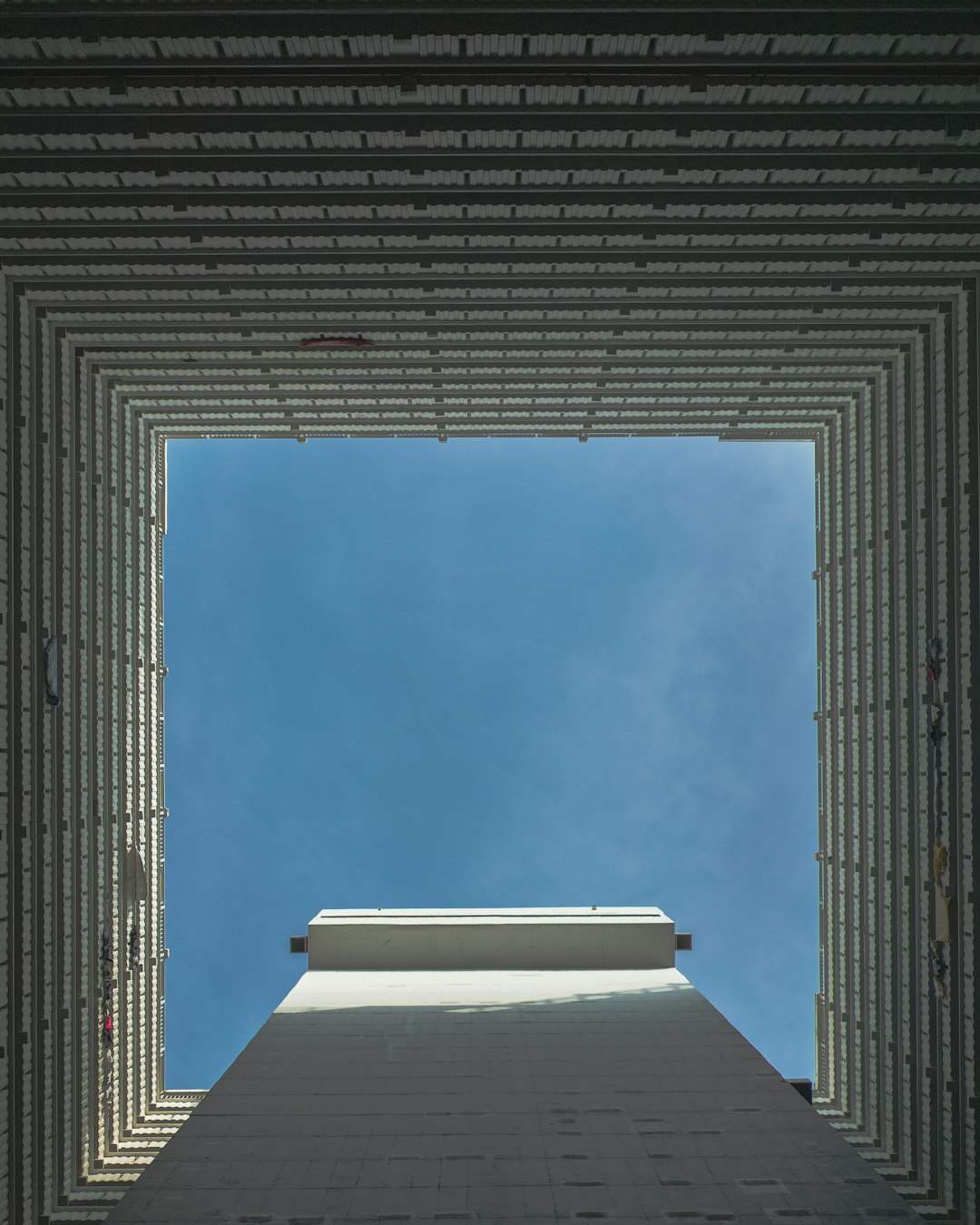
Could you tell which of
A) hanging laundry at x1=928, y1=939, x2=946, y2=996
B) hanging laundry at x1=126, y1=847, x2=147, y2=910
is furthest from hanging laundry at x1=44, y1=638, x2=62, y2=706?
hanging laundry at x1=928, y1=939, x2=946, y2=996

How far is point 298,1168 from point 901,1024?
2653 centimetres

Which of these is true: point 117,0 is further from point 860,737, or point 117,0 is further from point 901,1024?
point 901,1024

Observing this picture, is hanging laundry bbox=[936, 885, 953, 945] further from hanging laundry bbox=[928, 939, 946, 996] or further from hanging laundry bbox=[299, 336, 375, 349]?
hanging laundry bbox=[299, 336, 375, 349]

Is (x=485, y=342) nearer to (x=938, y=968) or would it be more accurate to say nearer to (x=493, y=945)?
(x=938, y=968)

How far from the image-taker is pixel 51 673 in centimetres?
4000

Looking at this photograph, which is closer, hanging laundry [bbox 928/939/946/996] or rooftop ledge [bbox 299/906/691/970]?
hanging laundry [bbox 928/939/946/996]

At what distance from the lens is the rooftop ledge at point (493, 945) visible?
5903 centimetres

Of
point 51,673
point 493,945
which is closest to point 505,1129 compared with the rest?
point 493,945

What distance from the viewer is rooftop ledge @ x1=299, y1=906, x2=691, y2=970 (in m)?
59.0

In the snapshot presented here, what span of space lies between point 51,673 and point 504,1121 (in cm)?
2387

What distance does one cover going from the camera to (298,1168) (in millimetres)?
33594

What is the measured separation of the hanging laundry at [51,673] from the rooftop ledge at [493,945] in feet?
84.5

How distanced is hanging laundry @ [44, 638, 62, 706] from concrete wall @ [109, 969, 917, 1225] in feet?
54.7

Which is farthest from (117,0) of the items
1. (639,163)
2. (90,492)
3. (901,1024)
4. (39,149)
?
(901,1024)
